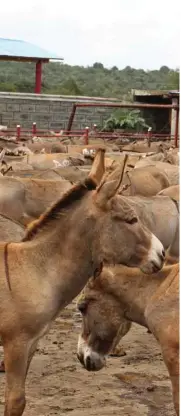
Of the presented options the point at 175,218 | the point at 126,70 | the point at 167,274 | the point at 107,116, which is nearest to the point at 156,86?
the point at 126,70

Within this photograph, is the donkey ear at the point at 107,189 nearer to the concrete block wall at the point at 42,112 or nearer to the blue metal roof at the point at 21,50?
the concrete block wall at the point at 42,112

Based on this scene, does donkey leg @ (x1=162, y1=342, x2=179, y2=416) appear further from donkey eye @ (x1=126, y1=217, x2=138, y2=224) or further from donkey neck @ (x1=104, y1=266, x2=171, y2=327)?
donkey eye @ (x1=126, y1=217, x2=138, y2=224)

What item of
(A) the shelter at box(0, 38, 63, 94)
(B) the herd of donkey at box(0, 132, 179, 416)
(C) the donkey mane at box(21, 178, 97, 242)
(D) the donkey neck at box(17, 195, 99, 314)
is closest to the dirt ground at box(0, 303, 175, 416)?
(B) the herd of donkey at box(0, 132, 179, 416)

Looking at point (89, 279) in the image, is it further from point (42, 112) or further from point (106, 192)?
point (42, 112)

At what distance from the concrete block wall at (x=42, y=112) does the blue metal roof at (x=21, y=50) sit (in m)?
9.46

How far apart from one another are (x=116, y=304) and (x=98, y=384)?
Result: 70.8 inches

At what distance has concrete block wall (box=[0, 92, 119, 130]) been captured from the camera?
38.7 meters

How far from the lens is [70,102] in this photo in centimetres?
3912

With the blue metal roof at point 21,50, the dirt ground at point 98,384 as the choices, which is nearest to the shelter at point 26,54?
the blue metal roof at point 21,50

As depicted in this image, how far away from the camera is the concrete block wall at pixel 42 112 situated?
127 ft

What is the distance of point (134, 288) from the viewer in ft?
19.9

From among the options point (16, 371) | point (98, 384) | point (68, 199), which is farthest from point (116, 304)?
Answer: point (98, 384)

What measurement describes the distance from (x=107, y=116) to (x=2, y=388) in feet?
108

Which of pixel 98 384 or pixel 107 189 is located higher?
pixel 107 189
